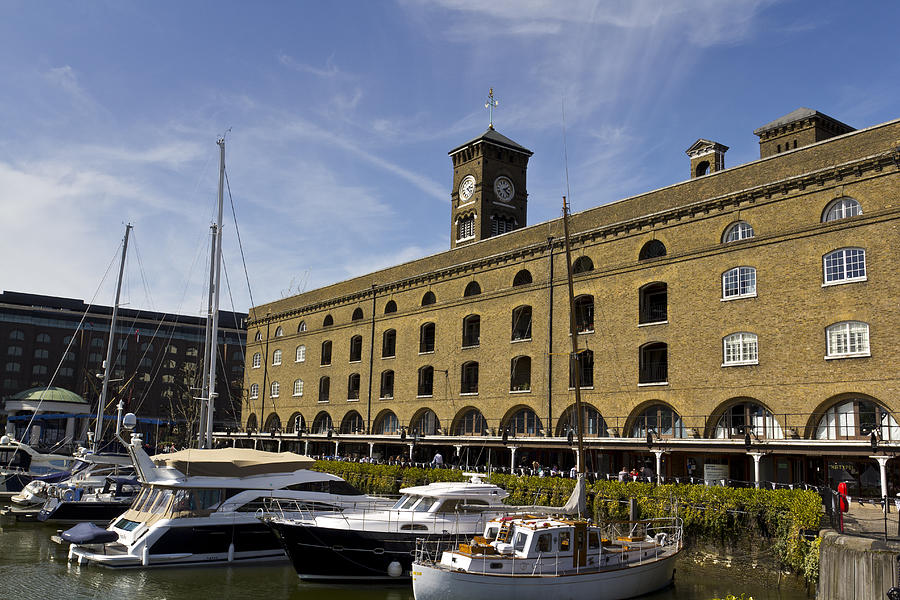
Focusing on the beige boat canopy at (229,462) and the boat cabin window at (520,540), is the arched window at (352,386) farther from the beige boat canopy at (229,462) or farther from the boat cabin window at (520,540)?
the boat cabin window at (520,540)

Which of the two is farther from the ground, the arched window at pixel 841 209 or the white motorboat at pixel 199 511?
the arched window at pixel 841 209

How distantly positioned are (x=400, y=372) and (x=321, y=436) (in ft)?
30.6

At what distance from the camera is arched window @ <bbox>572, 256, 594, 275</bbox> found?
3838 cm

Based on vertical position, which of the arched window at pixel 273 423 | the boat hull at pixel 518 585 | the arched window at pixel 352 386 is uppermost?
the arched window at pixel 352 386

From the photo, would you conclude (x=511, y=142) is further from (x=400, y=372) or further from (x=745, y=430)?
(x=745, y=430)

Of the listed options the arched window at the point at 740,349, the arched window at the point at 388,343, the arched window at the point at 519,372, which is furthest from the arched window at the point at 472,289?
the arched window at the point at 740,349

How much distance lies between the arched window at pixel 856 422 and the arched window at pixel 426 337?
25.3 m

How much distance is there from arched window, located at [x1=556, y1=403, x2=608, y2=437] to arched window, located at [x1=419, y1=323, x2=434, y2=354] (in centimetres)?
1322

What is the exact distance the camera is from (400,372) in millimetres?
49938

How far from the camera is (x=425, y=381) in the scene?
158ft

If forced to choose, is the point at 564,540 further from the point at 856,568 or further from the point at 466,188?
the point at 466,188

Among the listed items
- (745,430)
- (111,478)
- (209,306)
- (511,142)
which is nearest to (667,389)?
(745,430)

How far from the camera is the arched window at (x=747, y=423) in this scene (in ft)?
97.4

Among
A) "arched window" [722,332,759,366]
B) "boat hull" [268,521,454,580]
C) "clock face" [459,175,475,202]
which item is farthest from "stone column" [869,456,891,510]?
"clock face" [459,175,475,202]
